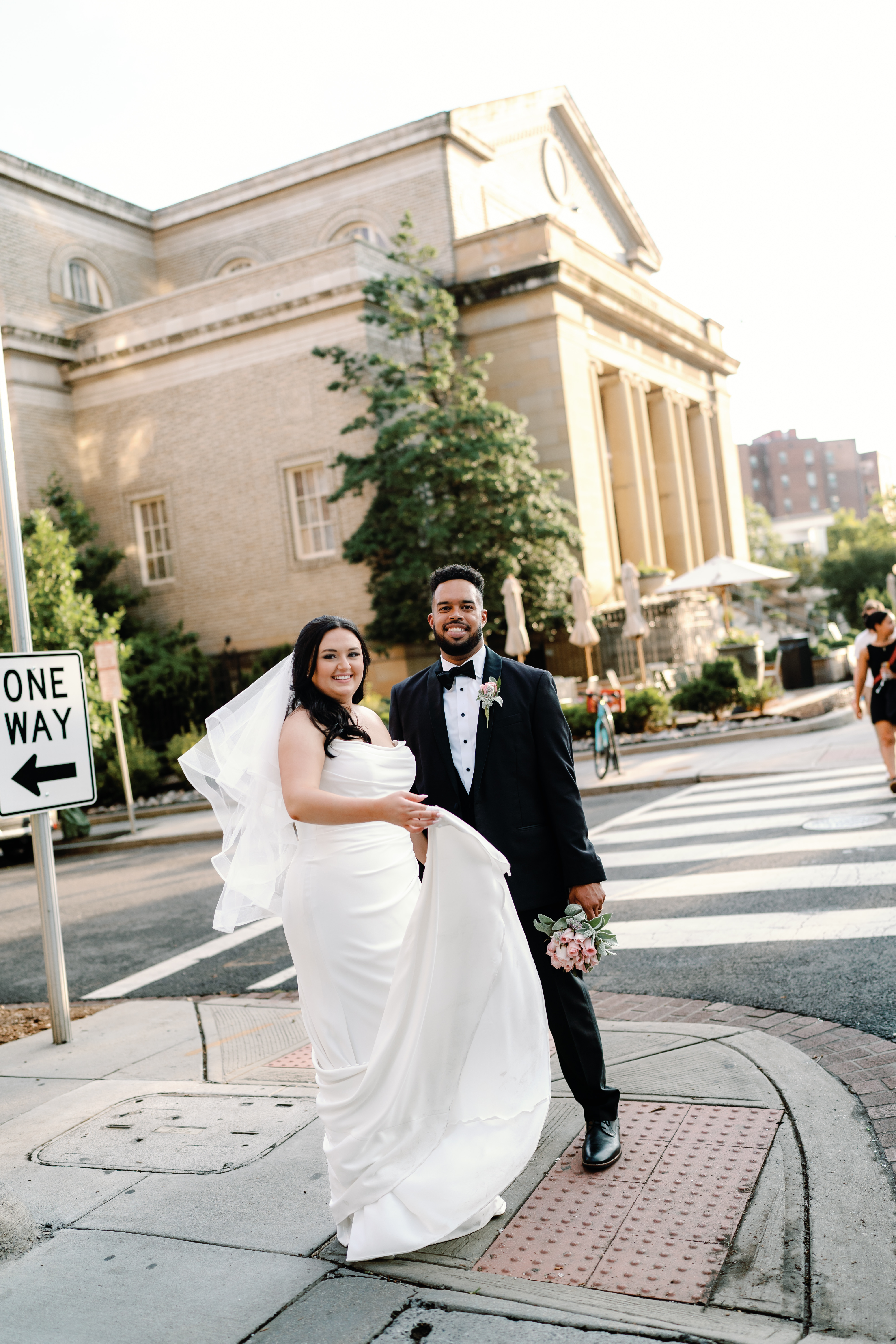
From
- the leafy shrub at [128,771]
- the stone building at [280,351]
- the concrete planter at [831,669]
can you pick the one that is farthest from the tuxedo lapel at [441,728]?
the concrete planter at [831,669]

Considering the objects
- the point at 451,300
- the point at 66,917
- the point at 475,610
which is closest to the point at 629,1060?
the point at 475,610

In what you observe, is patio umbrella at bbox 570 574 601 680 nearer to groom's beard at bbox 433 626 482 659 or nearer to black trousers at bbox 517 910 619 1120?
groom's beard at bbox 433 626 482 659

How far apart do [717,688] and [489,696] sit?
1629cm

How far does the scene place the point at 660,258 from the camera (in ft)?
145

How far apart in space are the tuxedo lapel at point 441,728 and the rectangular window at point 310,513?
2244 cm

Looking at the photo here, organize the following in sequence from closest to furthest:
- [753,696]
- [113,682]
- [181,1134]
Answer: [181,1134], [113,682], [753,696]

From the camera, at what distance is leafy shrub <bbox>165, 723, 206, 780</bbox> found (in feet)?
71.3

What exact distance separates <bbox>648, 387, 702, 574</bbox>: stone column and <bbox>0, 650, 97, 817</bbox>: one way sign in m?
32.6

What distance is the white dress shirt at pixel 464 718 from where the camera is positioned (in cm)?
406

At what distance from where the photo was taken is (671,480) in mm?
37344

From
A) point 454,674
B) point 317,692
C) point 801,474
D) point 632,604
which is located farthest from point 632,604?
point 801,474

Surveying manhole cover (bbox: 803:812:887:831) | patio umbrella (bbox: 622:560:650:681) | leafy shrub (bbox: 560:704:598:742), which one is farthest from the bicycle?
patio umbrella (bbox: 622:560:650:681)

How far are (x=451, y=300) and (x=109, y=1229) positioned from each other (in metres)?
24.0

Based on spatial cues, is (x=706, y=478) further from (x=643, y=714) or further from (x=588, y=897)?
(x=588, y=897)
